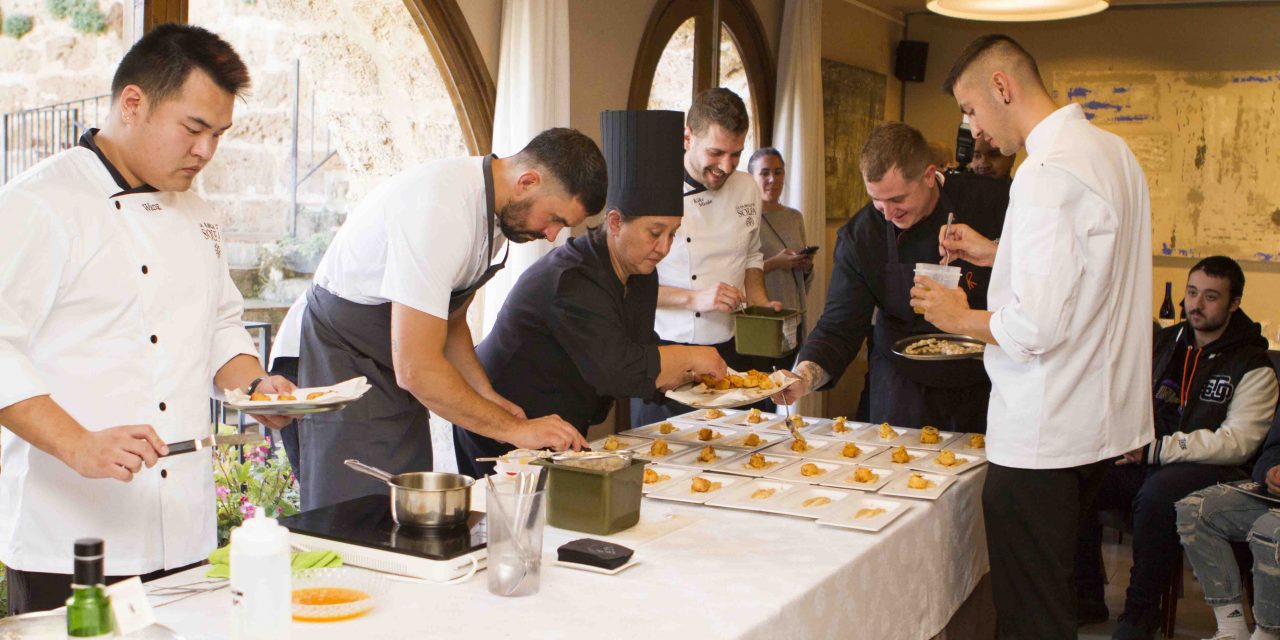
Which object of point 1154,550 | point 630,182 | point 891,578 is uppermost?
point 630,182

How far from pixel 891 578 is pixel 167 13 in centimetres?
228

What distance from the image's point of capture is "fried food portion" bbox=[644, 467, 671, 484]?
2.40 m

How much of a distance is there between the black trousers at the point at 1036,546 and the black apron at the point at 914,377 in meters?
0.77

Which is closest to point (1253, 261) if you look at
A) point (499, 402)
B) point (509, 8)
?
point (509, 8)

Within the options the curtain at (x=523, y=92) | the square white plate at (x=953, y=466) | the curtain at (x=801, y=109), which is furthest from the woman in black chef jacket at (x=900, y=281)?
the curtain at (x=801, y=109)

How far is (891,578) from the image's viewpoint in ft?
6.79

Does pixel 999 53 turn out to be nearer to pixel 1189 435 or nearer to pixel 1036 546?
pixel 1036 546

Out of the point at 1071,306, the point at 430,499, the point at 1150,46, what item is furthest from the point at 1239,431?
the point at 1150,46

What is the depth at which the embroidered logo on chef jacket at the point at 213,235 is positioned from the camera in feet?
6.79

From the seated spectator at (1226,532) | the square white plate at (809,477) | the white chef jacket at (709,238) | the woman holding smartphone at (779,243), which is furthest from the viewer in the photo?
the woman holding smartphone at (779,243)

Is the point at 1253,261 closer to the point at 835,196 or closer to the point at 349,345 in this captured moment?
the point at 835,196

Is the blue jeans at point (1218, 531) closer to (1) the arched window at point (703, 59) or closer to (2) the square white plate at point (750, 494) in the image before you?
(2) the square white plate at point (750, 494)

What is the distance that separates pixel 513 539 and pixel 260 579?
0.45 m

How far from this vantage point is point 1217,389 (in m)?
3.75
